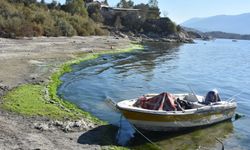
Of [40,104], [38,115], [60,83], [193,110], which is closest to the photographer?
[38,115]

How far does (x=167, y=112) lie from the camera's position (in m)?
18.0

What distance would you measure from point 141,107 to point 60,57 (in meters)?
27.1

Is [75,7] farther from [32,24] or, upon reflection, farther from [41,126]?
[41,126]

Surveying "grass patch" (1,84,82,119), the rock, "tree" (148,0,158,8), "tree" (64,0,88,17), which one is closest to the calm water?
"grass patch" (1,84,82,119)

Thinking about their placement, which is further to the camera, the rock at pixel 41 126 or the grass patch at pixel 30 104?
the grass patch at pixel 30 104

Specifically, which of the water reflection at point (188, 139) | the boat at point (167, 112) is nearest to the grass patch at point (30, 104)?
the boat at point (167, 112)

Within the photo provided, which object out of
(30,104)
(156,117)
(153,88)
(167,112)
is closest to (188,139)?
(167,112)

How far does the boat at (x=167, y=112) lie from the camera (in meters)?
17.7

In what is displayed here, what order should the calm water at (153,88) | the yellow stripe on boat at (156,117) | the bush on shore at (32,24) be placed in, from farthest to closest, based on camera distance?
the bush on shore at (32,24)
the calm water at (153,88)
the yellow stripe on boat at (156,117)

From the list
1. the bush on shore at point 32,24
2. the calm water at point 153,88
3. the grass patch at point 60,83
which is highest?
the bush on shore at point 32,24

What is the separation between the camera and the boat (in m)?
17.7

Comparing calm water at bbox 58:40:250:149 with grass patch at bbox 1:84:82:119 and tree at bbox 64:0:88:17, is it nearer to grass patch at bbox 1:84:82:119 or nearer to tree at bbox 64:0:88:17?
grass patch at bbox 1:84:82:119

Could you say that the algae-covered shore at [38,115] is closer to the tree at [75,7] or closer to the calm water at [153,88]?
the calm water at [153,88]

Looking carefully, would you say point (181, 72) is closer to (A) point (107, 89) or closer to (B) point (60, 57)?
(B) point (60, 57)
